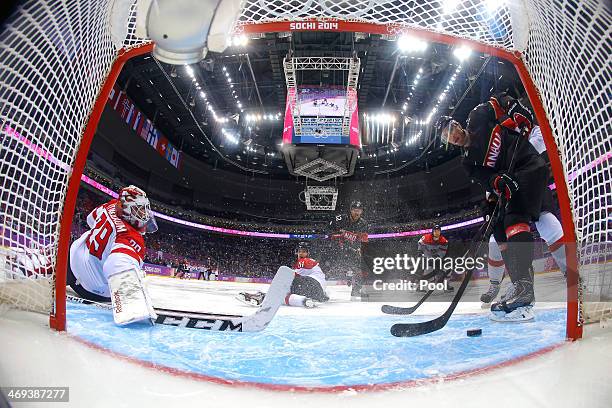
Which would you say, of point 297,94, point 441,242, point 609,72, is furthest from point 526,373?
point 297,94

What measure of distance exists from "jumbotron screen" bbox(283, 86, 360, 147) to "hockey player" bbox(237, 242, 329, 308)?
1.56 m

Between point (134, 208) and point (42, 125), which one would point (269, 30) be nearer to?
point (42, 125)

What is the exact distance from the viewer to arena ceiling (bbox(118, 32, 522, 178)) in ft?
18.5

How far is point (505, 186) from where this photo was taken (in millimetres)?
1771

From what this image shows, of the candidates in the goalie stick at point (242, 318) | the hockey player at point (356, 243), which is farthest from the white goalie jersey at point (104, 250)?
the hockey player at point (356, 243)

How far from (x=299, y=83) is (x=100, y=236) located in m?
4.96

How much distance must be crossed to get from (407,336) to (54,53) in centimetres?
180

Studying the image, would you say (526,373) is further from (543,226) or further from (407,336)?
(543,226)

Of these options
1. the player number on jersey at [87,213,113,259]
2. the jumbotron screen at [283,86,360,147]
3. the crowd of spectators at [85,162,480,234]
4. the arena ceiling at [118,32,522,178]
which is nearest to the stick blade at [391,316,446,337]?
the player number on jersey at [87,213,113,259]

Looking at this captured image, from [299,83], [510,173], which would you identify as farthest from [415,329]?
[299,83]

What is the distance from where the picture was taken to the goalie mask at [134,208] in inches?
67.8

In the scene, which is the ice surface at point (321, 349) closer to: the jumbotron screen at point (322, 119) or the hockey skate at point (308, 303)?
the hockey skate at point (308, 303)

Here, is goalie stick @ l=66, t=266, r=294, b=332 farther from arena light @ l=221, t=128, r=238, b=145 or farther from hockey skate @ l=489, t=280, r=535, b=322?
arena light @ l=221, t=128, r=238, b=145

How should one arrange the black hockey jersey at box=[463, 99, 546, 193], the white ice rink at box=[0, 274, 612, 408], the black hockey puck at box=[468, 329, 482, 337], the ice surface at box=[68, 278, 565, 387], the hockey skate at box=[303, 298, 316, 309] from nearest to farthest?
the white ice rink at box=[0, 274, 612, 408] → the ice surface at box=[68, 278, 565, 387] → the black hockey puck at box=[468, 329, 482, 337] → the black hockey jersey at box=[463, 99, 546, 193] → the hockey skate at box=[303, 298, 316, 309]
